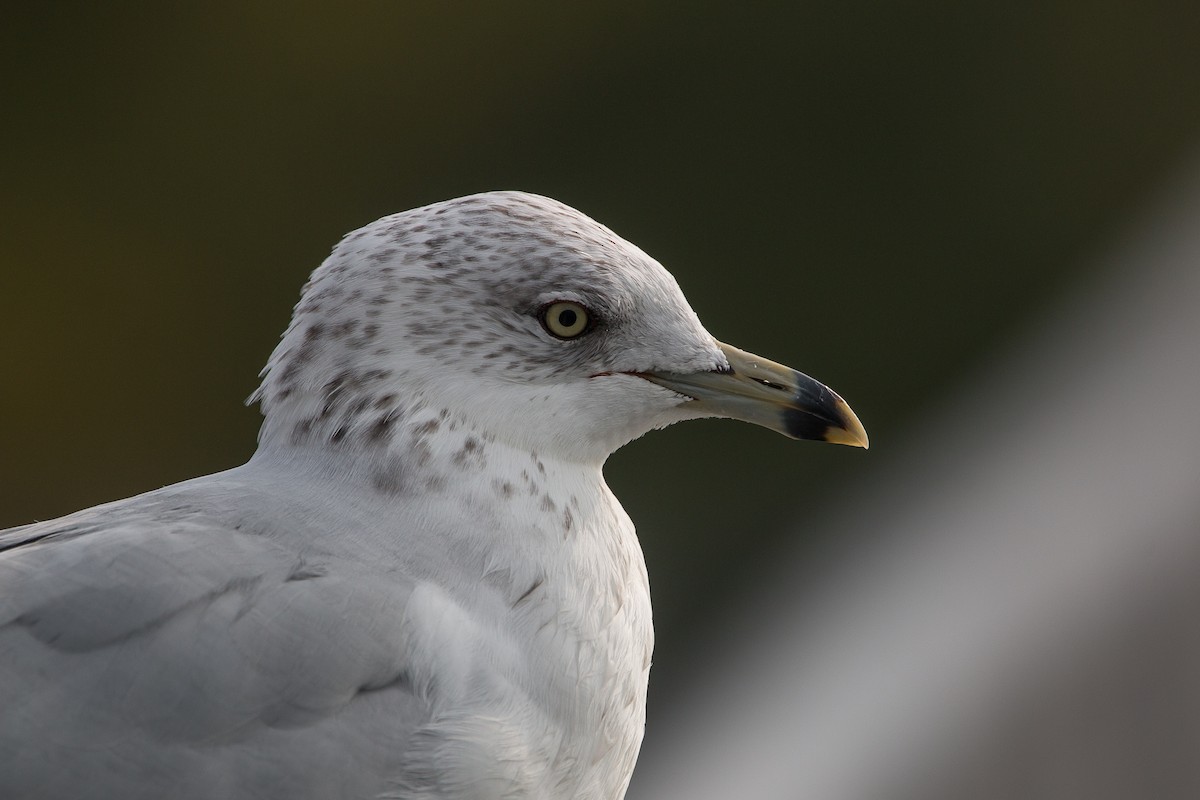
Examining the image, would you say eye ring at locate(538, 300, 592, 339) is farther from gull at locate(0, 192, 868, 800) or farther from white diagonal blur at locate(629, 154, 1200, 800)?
white diagonal blur at locate(629, 154, 1200, 800)

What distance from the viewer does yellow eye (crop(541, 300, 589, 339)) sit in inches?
42.4

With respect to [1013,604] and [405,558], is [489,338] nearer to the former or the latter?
[405,558]

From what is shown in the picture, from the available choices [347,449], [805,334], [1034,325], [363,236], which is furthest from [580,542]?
[1034,325]

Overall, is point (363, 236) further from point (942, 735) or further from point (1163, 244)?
point (1163, 244)

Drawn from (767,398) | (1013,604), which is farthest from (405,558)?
(1013,604)

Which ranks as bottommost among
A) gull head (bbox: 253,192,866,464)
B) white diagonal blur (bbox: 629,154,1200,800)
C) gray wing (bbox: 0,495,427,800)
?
white diagonal blur (bbox: 629,154,1200,800)

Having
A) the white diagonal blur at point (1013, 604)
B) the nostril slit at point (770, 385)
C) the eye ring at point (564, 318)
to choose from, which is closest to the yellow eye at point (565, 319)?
the eye ring at point (564, 318)

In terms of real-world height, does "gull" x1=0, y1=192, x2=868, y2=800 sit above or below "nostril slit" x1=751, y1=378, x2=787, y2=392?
below

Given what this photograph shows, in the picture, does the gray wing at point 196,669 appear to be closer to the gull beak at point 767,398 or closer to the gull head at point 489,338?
the gull head at point 489,338

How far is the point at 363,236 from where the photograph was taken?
1.11 meters

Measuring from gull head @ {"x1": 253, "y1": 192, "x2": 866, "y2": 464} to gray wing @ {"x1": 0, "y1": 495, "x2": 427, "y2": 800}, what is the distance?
145mm

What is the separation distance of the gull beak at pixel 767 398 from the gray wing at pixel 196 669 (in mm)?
293

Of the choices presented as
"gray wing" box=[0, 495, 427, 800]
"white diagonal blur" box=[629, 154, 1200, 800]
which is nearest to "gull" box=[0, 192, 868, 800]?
"gray wing" box=[0, 495, 427, 800]

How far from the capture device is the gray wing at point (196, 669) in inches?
34.7
